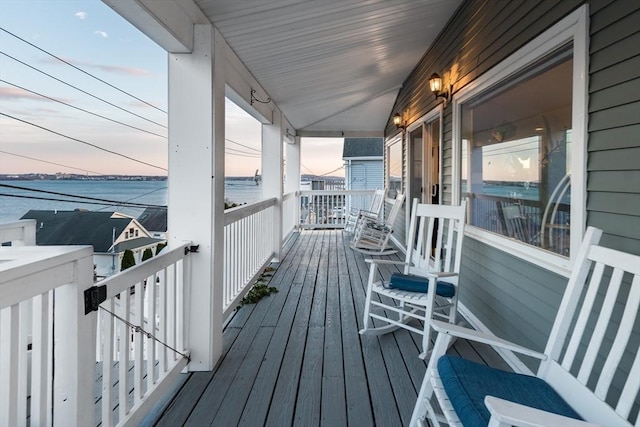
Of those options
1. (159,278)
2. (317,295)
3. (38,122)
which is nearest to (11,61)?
(38,122)

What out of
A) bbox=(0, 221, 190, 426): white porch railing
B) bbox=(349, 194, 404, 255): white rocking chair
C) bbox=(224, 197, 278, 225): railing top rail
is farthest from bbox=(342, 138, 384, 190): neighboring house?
bbox=(0, 221, 190, 426): white porch railing

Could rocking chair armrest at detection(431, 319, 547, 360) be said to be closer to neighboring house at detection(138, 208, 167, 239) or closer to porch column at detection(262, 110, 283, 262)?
neighboring house at detection(138, 208, 167, 239)

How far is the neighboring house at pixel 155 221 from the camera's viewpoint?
248 cm

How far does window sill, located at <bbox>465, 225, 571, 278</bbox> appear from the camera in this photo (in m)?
2.04

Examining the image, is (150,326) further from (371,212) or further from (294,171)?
(294,171)

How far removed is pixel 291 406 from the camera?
2074 millimetres

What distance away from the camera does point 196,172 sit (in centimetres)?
242

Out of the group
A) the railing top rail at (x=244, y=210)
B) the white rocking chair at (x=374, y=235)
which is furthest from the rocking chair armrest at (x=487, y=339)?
the white rocking chair at (x=374, y=235)

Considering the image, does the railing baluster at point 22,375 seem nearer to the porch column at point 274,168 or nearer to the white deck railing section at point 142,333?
the white deck railing section at point 142,333

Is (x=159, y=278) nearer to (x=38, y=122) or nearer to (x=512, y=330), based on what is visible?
(x=38, y=122)

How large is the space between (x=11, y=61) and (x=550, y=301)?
10.3 feet

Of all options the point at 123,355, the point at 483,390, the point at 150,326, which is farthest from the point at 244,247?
the point at 483,390

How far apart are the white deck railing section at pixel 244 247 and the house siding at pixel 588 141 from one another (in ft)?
6.64

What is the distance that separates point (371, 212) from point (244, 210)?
3986 mm
